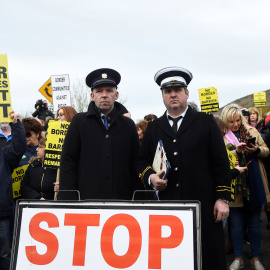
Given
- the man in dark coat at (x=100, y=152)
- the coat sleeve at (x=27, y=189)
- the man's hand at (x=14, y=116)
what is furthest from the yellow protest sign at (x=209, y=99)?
the man in dark coat at (x=100, y=152)

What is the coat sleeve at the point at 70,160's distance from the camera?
3711 millimetres

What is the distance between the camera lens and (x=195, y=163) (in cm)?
339

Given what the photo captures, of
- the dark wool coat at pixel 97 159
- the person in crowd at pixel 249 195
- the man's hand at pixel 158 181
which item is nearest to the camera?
the man's hand at pixel 158 181

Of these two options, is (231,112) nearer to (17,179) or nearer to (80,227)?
(17,179)

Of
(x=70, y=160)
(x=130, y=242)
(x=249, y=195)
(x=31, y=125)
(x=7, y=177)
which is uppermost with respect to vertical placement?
(x=31, y=125)

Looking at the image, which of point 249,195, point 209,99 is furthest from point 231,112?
point 209,99

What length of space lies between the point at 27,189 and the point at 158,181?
262 cm

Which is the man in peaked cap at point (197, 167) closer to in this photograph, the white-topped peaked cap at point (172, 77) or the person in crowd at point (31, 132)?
the white-topped peaked cap at point (172, 77)

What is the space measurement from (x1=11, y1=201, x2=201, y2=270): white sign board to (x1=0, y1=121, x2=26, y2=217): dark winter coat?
2028 millimetres

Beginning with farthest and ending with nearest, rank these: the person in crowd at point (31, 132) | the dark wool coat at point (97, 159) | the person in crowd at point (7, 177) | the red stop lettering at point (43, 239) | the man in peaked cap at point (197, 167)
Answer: the person in crowd at point (31, 132)
the person in crowd at point (7, 177)
the dark wool coat at point (97, 159)
the man in peaked cap at point (197, 167)
the red stop lettering at point (43, 239)

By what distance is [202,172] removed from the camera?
3.40 metres

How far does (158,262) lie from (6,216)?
8.83ft

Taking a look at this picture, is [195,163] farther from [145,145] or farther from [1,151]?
[1,151]

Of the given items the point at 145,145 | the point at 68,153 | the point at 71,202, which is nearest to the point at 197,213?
the point at 71,202
